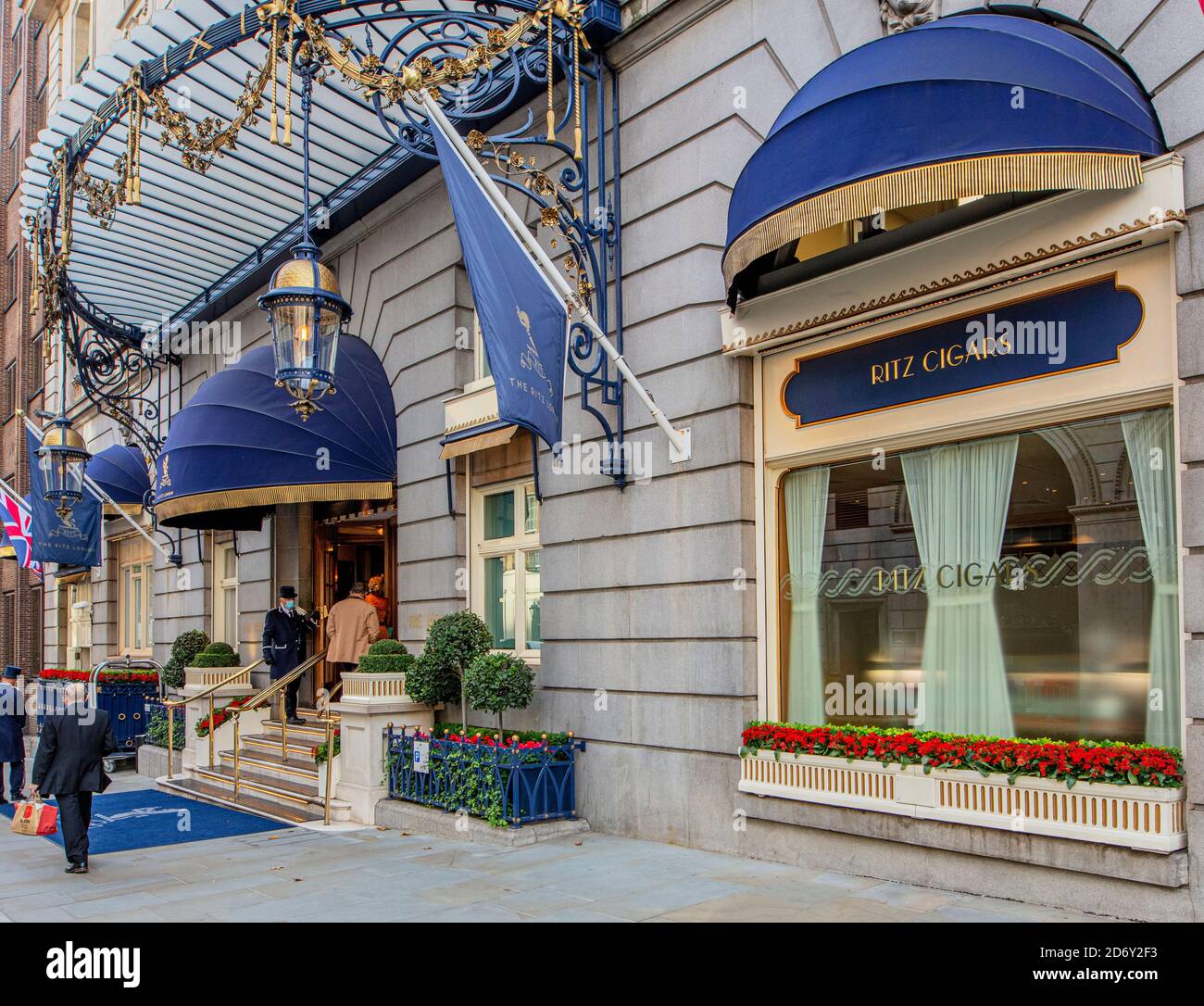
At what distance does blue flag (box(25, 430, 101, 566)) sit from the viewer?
2336 centimetres

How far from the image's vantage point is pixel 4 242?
39031 millimetres

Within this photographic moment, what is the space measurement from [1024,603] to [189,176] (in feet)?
44.7

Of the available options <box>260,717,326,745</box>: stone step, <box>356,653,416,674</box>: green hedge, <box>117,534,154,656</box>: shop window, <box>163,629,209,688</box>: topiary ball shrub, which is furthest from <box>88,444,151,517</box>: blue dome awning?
<box>356,653,416,674</box>: green hedge

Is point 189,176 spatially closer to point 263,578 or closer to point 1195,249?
point 263,578

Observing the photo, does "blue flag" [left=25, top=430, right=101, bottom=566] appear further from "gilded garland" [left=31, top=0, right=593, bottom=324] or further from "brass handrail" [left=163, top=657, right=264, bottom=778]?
"gilded garland" [left=31, top=0, right=593, bottom=324]

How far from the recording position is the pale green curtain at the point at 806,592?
382 inches

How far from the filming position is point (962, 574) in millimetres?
8539

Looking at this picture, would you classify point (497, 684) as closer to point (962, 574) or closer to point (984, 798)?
point (962, 574)

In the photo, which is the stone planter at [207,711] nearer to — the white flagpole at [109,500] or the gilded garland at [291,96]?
the white flagpole at [109,500]

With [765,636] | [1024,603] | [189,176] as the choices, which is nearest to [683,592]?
[765,636]

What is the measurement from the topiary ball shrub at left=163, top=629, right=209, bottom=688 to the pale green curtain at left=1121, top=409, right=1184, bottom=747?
54.7ft

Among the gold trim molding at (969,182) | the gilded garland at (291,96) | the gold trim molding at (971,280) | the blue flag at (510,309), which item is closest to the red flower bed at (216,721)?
the gilded garland at (291,96)

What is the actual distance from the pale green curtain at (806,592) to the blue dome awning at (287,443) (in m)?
7.33

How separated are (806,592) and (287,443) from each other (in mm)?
8471
